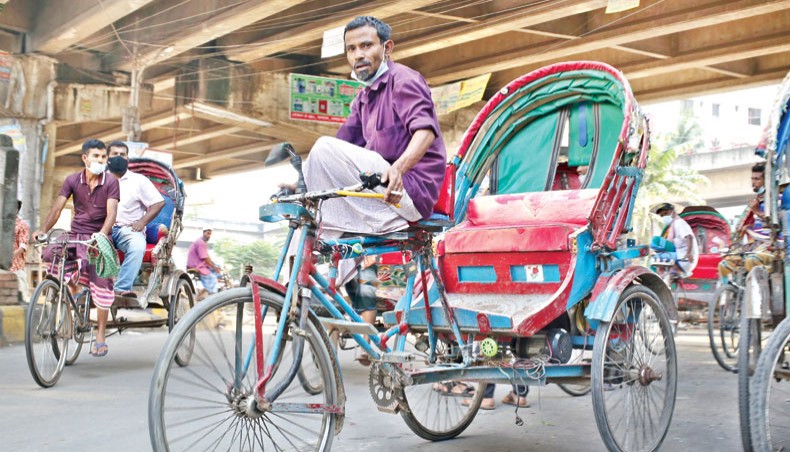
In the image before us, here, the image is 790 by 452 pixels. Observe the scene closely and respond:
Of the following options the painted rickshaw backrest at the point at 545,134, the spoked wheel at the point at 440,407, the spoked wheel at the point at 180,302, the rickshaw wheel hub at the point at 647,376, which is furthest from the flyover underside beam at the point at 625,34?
the spoked wheel at the point at 440,407

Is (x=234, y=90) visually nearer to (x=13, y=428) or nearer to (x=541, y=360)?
(x=13, y=428)

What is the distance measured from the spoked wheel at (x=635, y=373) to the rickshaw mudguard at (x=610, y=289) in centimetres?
5

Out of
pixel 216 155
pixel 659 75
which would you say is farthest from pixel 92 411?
pixel 216 155

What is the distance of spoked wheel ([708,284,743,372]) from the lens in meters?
8.71

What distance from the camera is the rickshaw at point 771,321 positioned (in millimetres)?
3402

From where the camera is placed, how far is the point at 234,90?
Answer: 15883 mm

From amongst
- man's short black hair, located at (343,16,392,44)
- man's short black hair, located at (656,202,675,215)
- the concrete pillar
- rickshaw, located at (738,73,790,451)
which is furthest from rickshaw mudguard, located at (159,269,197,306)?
man's short black hair, located at (656,202,675,215)

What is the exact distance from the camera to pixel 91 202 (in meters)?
7.30

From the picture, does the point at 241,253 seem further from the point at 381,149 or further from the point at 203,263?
the point at 381,149

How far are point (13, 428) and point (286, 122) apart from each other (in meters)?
12.1

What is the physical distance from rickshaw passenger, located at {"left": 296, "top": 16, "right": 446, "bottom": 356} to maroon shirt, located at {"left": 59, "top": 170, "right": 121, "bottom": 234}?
3.88 m

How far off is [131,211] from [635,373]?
5.38 metres

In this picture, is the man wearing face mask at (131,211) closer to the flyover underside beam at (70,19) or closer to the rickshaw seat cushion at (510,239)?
the rickshaw seat cushion at (510,239)

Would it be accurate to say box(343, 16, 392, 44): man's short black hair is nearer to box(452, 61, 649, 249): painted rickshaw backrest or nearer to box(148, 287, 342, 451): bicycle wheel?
box(452, 61, 649, 249): painted rickshaw backrest
